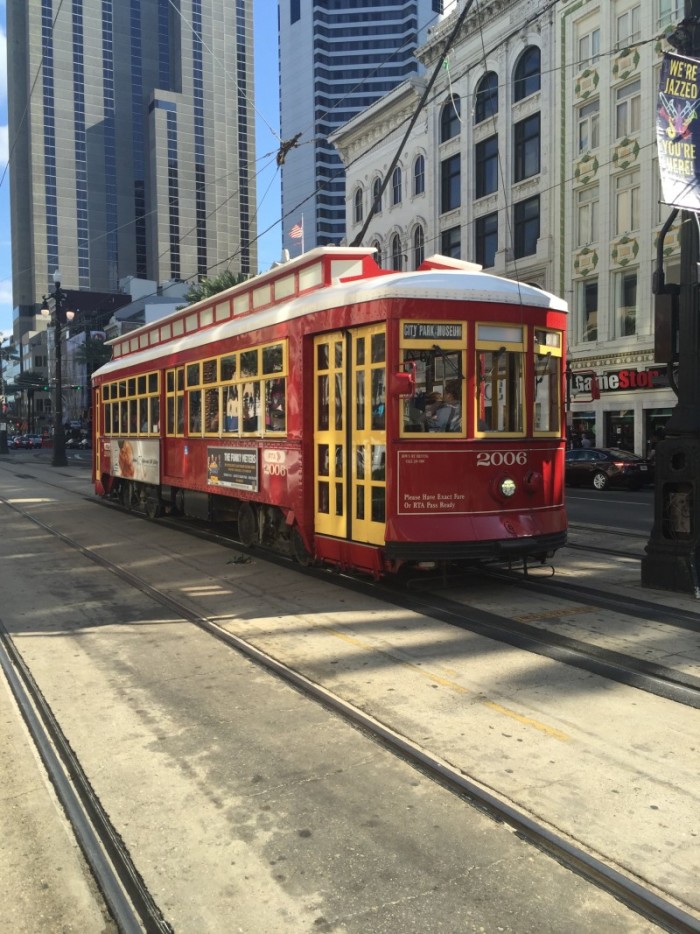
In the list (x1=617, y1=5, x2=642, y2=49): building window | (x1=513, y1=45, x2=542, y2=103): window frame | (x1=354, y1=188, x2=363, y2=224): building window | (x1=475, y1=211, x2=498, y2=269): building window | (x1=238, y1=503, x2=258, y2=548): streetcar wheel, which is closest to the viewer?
(x1=238, y1=503, x2=258, y2=548): streetcar wheel

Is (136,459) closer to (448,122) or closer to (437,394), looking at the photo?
(437,394)

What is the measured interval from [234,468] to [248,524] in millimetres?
830

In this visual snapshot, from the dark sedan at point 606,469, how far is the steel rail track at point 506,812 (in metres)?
19.8

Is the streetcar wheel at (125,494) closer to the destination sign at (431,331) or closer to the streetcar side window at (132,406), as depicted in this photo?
the streetcar side window at (132,406)

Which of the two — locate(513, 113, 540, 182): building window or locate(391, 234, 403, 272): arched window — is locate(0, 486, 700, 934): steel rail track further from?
locate(391, 234, 403, 272): arched window

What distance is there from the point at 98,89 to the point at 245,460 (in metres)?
145

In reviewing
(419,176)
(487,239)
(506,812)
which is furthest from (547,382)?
(419,176)

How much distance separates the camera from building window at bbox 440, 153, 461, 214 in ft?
122

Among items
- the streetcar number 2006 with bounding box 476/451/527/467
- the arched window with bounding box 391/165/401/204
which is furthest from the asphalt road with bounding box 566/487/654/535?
the arched window with bounding box 391/165/401/204

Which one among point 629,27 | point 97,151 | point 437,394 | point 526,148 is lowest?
point 437,394

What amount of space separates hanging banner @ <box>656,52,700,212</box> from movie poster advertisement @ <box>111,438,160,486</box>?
981 cm

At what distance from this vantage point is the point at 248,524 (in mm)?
11227

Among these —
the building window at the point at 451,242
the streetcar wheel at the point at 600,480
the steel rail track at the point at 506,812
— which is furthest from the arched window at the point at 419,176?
the steel rail track at the point at 506,812

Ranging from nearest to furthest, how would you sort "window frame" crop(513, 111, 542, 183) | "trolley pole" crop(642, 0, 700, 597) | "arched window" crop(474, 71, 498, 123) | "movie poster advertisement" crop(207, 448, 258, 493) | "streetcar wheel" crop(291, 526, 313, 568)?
"trolley pole" crop(642, 0, 700, 597) → "streetcar wheel" crop(291, 526, 313, 568) → "movie poster advertisement" crop(207, 448, 258, 493) → "window frame" crop(513, 111, 542, 183) → "arched window" crop(474, 71, 498, 123)
